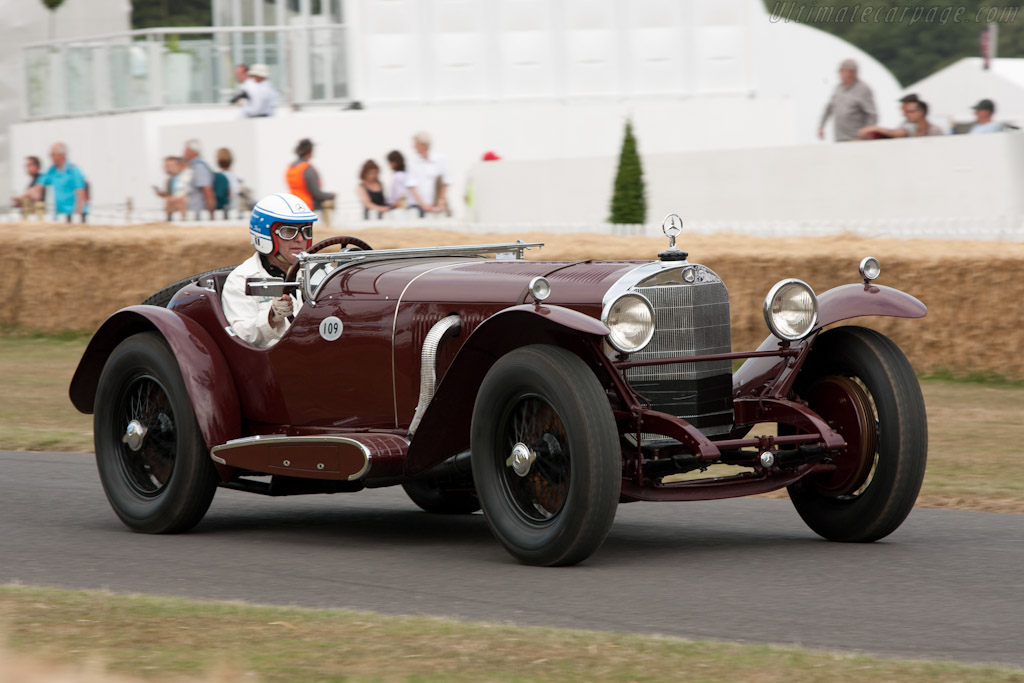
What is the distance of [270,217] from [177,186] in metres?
13.5

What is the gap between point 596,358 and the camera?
6.06 metres

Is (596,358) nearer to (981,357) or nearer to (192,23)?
(981,357)

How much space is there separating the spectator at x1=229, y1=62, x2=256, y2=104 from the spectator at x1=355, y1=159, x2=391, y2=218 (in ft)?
19.4

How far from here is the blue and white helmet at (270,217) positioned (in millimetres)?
7434

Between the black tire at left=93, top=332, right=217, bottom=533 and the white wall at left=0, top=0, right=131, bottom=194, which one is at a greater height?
the white wall at left=0, top=0, right=131, bottom=194

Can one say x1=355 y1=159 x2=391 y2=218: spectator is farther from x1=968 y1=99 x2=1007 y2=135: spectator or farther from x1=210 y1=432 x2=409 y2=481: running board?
x1=210 y1=432 x2=409 y2=481: running board

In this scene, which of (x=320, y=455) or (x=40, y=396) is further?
(x=40, y=396)

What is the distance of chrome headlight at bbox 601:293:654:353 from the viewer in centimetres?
597

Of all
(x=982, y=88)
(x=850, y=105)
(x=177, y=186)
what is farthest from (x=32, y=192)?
(x=982, y=88)

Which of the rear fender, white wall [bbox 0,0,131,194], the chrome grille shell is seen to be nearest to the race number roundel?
the chrome grille shell

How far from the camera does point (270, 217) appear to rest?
24.4 feet

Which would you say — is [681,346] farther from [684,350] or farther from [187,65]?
[187,65]

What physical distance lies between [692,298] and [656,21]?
21.8 meters

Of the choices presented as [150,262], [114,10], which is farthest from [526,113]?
[114,10]
